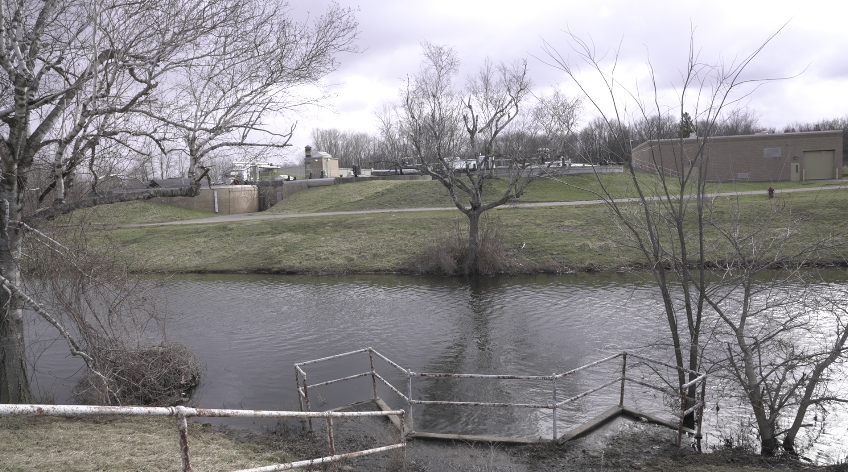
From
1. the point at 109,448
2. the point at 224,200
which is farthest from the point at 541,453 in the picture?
the point at 224,200

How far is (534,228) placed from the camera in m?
31.8

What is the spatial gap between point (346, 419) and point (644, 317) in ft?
34.2

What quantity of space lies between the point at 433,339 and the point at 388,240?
16415mm

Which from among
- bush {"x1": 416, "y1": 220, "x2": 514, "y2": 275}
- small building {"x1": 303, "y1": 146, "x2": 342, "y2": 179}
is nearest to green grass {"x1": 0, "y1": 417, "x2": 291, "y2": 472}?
bush {"x1": 416, "y1": 220, "x2": 514, "y2": 275}

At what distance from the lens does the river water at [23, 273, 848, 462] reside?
11164mm

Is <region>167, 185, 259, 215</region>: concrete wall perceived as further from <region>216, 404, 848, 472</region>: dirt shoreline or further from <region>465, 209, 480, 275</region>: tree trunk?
<region>216, 404, 848, 472</region>: dirt shoreline

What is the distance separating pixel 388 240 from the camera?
32.3m

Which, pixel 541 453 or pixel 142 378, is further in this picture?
pixel 142 378

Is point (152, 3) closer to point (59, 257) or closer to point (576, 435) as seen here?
point (59, 257)

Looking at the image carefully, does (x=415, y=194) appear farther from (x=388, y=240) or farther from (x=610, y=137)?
(x=610, y=137)

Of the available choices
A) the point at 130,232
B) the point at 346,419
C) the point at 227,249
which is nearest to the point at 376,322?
the point at 346,419

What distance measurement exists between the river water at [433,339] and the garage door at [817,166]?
3650 centimetres

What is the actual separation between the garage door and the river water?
36.5 m

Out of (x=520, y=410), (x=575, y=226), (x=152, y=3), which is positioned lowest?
(x=520, y=410)
